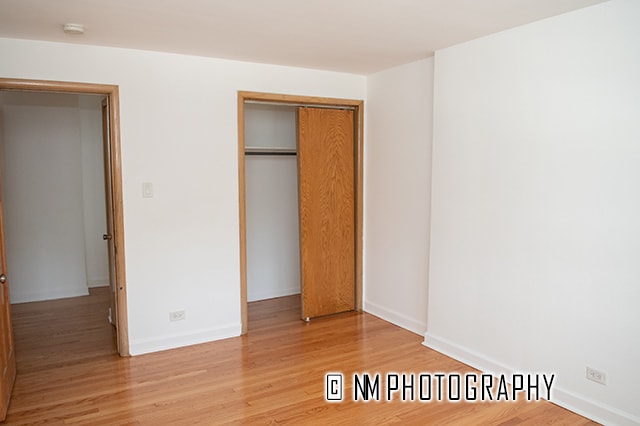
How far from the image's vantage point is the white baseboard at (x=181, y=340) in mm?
3840

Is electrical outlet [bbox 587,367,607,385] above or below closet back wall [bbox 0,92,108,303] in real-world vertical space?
below

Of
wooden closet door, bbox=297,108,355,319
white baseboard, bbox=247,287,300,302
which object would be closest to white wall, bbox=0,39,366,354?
wooden closet door, bbox=297,108,355,319

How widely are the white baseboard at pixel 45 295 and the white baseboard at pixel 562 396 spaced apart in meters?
4.20

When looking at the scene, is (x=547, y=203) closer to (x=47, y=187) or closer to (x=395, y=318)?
(x=395, y=318)

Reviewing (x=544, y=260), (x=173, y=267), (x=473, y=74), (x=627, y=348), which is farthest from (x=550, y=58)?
(x=173, y=267)

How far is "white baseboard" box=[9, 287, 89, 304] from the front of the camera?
5.33 metres

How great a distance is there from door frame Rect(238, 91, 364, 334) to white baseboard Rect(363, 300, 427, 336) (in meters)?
0.14

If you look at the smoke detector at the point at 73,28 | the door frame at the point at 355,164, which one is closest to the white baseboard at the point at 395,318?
the door frame at the point at 355,164

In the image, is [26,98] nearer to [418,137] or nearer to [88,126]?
[88,126]

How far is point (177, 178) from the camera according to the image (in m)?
3.89

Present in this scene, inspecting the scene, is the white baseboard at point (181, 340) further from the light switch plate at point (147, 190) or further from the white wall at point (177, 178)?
the light switch plate at point (147, 190)

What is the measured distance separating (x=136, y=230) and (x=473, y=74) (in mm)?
2872

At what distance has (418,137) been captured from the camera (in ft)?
13.6

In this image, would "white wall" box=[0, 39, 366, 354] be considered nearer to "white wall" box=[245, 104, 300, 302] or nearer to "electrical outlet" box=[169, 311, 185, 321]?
"electrical outlet" box=[169, 311, 185, 321]
